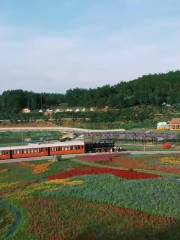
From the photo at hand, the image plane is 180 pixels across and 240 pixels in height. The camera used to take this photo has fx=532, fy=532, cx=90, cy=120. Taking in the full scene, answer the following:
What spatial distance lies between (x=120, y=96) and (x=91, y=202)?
435 ft

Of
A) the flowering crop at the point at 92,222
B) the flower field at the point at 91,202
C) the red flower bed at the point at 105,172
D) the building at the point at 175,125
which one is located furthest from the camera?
the building at the point at 175,125

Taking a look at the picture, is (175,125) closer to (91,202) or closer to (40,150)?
(40,150)

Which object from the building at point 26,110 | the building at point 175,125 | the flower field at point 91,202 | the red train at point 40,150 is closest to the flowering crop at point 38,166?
the flower field at point 91,202

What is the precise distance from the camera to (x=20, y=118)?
148250mm

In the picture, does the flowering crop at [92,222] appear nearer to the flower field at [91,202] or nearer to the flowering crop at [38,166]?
the flower field at [91,202]

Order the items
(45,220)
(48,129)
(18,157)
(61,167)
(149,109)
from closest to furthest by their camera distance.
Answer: (45,220)
(61,167)
(18,157)
(48,129)
(149,109)

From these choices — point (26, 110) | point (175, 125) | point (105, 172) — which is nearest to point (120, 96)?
point (26, 110)

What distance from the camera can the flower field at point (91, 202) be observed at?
27.4 m

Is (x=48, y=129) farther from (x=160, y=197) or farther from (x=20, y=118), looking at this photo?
(x=160, y=197)

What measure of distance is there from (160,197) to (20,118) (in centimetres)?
11722

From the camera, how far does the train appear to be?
202 ft

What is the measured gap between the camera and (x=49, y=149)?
63.8 metres

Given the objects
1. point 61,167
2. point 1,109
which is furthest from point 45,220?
point 1,109

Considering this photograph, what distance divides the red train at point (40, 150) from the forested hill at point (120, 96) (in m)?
92.2
